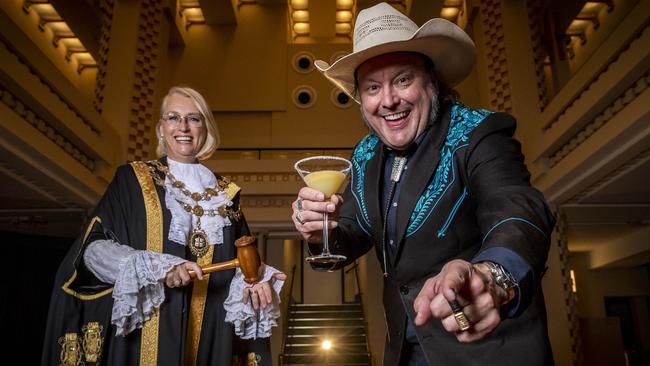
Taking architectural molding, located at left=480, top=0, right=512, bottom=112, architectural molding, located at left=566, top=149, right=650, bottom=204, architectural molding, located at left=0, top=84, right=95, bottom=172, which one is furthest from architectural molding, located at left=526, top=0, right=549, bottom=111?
architectural molding, located at left=0, top=84, right=95, bottom=172

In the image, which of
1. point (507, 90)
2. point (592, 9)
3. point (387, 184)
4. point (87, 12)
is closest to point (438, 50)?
point (387, 184)

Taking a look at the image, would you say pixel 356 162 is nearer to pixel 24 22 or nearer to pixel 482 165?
pixel 482 165

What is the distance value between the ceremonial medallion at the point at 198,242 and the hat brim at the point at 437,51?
3.21 feet

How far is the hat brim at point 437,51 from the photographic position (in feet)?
4.99

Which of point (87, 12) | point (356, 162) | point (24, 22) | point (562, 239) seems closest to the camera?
point (356, 162)

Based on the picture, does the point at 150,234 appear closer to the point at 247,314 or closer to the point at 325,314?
the point at 247,314

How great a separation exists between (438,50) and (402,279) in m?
0.74

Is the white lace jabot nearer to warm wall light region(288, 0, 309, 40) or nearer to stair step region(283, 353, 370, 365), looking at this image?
stair step region(283, 353, 370, 365)

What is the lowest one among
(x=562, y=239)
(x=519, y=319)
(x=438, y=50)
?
(x=519, y=319)

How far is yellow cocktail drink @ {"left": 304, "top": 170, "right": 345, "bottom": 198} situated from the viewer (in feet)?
5.27

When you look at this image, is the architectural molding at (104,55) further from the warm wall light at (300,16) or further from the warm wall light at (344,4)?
the warm wall light at (344,4)

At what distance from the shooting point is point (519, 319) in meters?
1.26

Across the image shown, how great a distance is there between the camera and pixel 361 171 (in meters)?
1.75

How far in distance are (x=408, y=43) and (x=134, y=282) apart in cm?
130
